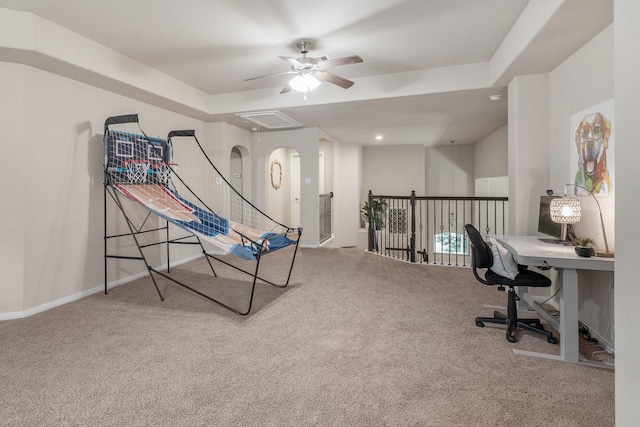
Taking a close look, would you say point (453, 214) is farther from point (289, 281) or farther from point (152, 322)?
point (152, 322)

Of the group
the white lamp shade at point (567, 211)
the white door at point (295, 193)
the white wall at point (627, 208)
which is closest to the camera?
the white wall at point (627, 208)

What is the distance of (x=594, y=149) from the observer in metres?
2.66

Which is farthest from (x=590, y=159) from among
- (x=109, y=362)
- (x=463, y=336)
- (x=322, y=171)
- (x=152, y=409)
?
(x=322, y=171)

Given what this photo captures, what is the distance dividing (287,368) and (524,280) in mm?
1850

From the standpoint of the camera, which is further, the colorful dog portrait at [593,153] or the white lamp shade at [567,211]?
the white lamp shade at [567,211]

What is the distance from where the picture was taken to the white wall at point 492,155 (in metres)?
6.41

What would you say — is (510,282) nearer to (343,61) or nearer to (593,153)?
(593,153)

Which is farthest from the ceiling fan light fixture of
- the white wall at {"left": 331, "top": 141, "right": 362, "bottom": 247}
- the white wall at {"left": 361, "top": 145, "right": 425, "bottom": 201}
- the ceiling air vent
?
the white wall at {"left": 361, "top": 145, "right": 425, "bottom": 201}

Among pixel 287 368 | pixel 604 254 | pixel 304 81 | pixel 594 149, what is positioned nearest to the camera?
pixel 287 368

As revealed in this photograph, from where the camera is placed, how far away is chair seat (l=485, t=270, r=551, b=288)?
2506 mm

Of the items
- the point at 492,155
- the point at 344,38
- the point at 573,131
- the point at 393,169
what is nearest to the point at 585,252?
the point at 573,131

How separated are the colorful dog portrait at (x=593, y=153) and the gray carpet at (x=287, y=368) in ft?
4.30

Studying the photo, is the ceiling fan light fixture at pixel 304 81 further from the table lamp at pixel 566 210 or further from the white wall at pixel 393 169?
the white wall at pixel 393 169

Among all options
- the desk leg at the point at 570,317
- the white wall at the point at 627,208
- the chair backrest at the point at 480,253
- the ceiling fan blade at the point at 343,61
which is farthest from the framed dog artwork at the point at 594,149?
the ceiling fan blade at the point at 343,61
